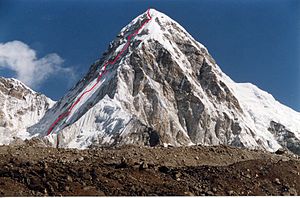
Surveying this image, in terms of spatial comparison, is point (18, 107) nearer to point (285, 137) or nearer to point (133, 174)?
point (285, 137)

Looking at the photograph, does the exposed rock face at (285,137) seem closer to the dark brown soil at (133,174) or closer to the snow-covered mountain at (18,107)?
the snow-covered mountain at (18,107)

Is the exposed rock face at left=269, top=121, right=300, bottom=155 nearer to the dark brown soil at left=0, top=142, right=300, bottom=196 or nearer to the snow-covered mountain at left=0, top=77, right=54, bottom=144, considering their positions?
the snow-covered mountain at left=0, top=77, right=54, bottom=144

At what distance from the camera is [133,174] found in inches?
741

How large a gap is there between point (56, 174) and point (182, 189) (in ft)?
12.8

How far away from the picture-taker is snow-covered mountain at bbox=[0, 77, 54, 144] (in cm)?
17925

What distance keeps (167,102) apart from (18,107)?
73.0 metres

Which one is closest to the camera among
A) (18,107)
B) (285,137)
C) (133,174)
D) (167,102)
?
(133,174)

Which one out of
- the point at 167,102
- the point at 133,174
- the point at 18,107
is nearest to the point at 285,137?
the point at 167,102

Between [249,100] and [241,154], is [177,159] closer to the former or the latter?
[241,154]

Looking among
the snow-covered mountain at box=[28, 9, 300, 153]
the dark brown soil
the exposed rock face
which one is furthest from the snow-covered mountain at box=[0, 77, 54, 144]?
the dark brown soil

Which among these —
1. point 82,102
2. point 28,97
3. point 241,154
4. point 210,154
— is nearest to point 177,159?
point 210,154

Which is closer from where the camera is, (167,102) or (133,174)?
(133,174)

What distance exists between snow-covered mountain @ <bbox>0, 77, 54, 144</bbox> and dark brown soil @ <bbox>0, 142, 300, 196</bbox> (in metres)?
153

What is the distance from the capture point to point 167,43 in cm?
14888
